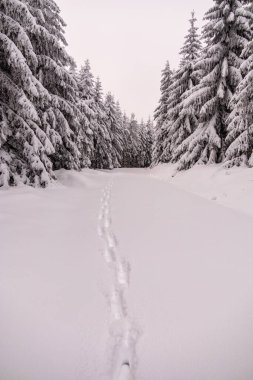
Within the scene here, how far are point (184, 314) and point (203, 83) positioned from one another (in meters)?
17.7

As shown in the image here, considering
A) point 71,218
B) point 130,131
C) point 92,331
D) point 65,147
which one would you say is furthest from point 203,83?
point 130,131

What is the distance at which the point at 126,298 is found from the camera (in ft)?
12.6

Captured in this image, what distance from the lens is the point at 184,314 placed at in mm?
3506

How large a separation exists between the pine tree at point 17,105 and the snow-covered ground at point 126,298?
15.4 ft

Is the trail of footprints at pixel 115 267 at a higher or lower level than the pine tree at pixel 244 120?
lower

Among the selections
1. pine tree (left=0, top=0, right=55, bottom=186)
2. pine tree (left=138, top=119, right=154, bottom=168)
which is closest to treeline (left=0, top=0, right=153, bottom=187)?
pine tree (left=0, top=0, right=55, bottom=186)

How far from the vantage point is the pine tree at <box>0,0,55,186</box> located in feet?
36.2

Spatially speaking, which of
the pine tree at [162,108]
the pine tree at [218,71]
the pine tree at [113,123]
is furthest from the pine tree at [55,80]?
the pine tree at [113,123]

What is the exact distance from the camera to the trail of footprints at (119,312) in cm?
277

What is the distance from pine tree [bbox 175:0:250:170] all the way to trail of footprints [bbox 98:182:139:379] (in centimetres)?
1376

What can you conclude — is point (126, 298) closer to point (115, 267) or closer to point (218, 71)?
point (115, 267)

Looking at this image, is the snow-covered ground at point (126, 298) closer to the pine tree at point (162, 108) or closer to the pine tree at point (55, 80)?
the pine tree at point (55, 80)

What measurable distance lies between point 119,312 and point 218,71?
1819cm

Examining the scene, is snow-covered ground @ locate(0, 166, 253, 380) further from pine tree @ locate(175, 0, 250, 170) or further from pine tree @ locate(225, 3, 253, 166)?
pine tree @ locate(175, 0, 250, 170)
